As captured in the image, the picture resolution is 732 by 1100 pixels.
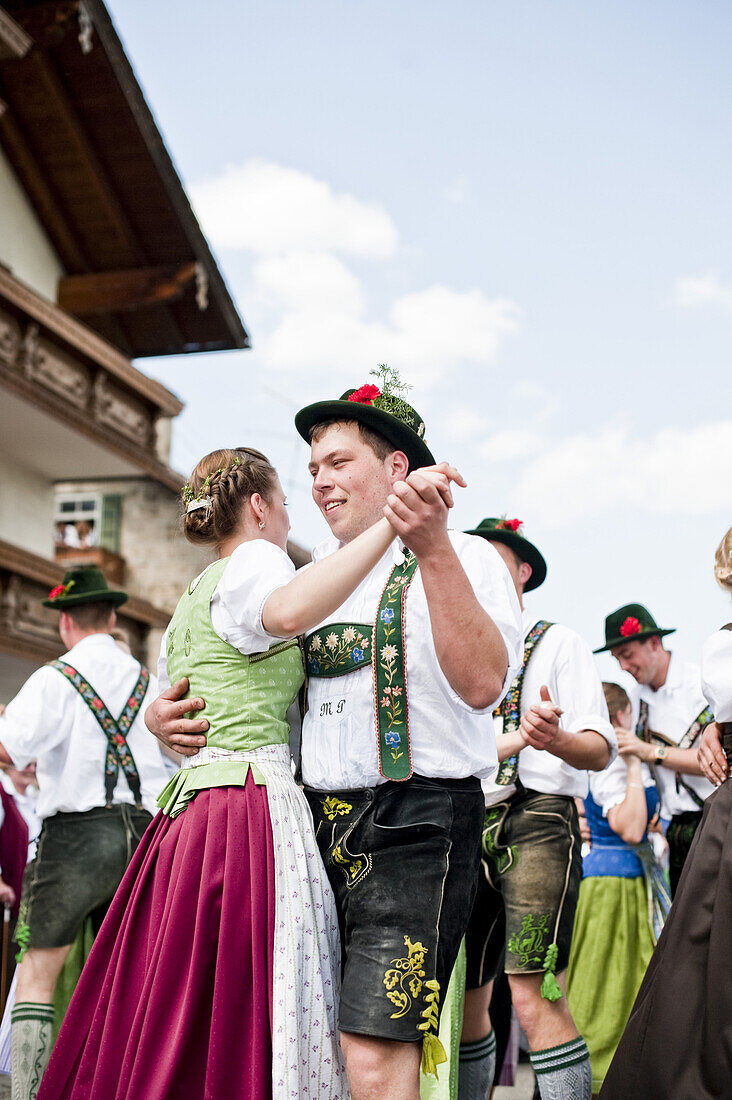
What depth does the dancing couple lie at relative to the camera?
255 cm

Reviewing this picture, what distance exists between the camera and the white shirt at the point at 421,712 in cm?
275

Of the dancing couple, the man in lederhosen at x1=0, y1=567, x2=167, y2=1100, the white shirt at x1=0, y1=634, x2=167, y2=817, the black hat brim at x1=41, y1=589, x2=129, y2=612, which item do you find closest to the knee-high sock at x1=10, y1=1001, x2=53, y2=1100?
the man in lederhosen at x1=0, y1=567, x2=167, y2=1100

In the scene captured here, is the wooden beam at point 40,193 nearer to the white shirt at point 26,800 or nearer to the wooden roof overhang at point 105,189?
the wooden roof overhang at point 105,189

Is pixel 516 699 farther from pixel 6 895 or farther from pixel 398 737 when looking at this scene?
pixel 6 895

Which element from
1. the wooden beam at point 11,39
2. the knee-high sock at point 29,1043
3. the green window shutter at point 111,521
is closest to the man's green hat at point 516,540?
the knee-high sock at point 29,1043

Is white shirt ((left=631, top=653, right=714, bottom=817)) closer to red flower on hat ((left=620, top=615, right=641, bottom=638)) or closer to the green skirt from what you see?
red flower on hat ((left=620, top=615, right=641, bottom=638))

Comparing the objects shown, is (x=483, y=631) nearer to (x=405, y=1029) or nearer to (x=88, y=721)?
(x=405, y=1029)

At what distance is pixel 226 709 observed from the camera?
2.94 metres

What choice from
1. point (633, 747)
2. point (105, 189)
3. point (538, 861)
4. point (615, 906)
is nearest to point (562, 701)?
point (538, 861)

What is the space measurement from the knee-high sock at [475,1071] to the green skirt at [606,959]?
2.06 m

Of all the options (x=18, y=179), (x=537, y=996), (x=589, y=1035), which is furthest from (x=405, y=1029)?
(x=18, y=179)

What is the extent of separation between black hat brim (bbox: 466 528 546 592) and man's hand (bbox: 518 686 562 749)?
1205 millimetres

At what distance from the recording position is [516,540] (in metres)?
4.96

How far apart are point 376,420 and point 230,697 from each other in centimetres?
79
